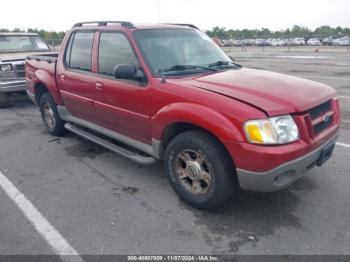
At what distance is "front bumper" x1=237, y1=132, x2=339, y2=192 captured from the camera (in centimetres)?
289

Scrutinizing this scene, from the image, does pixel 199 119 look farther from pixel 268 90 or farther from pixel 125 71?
pixel 125 71

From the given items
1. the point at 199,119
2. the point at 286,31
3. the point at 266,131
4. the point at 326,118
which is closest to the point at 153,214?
the point at 199,119

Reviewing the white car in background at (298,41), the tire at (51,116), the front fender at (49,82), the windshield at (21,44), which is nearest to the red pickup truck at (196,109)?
the front fender at (49,82)

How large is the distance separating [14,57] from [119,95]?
5.98m

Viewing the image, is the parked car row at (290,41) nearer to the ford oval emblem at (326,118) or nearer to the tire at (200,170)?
the ford oval emblem at (326,118)

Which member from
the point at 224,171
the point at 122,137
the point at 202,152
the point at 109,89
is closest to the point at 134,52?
the point at 109,89

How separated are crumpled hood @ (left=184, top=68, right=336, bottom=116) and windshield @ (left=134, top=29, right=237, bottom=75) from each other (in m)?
0.35

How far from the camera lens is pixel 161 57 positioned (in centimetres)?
389

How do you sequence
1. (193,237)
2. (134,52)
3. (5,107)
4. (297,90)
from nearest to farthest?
(193,237) < (297,90) < (134,52) < (5,107)

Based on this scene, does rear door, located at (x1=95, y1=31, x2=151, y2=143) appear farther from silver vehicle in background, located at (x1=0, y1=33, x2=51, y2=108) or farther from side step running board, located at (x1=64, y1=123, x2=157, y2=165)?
silver vehicle in background, located at (x1=0, y1=33, x2=51, y2=108)

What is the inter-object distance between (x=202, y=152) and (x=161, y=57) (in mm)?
1324

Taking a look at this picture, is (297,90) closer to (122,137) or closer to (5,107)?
(122,137)

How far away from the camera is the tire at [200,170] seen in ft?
10.3

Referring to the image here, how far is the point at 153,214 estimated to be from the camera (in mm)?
3447
